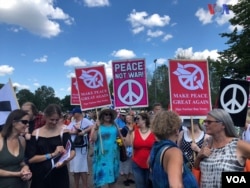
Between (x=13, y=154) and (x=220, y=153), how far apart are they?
2414mm

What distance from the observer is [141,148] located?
21.2 ft

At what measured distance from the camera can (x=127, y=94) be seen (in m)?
7.48

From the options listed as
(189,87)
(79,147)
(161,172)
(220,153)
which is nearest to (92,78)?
(79,147)

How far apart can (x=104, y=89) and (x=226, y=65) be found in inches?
925

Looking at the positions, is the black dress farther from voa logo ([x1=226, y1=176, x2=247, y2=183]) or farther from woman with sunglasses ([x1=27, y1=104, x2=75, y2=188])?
voa logo ([x1=226, y1=176, x2=247, y2=183])

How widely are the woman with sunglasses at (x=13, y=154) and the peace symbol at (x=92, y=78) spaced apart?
336cm

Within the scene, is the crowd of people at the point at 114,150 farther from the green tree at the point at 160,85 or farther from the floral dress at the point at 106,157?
the green tree at the point at 160,85

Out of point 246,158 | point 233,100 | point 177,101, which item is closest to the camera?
point 246,158

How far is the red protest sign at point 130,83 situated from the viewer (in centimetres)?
748

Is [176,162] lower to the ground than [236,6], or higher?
lower

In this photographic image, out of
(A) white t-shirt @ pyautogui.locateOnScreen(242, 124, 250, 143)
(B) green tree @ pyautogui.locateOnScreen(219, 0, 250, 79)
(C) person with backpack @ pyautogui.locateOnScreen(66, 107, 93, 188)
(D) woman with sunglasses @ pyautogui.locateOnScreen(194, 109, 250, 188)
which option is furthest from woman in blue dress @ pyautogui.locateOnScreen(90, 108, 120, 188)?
(B) green tree @ pyautogui.locateOnScreen(219, 0, 250, 79)

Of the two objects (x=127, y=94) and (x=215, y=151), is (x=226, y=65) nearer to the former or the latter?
(x=127, y=94)

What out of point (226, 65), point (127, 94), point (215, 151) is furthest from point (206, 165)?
point (226, 65)

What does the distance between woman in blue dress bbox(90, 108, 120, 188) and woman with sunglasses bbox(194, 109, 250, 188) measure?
9.65 feet
